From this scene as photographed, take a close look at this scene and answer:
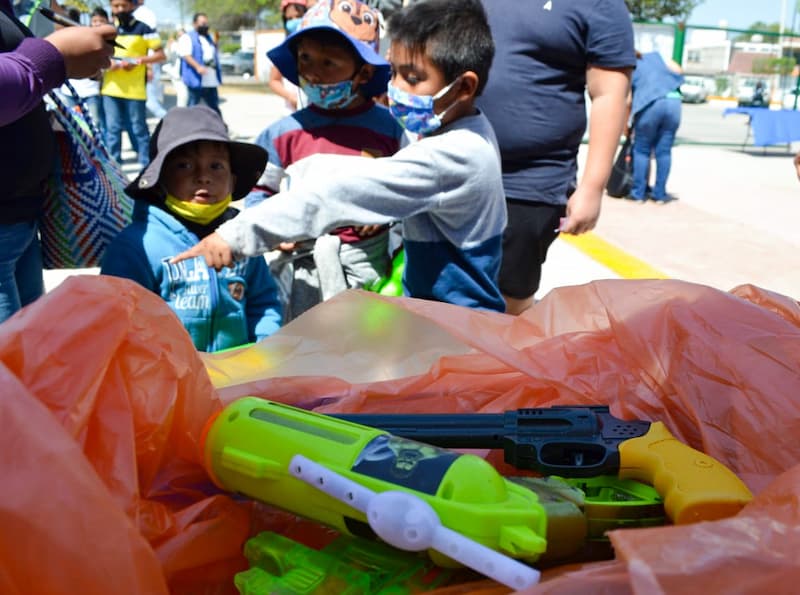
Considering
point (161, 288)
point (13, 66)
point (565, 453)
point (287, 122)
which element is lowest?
point (161, 288)

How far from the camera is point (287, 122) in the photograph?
2.60 metres

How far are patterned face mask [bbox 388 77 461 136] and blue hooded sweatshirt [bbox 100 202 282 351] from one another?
0.54m

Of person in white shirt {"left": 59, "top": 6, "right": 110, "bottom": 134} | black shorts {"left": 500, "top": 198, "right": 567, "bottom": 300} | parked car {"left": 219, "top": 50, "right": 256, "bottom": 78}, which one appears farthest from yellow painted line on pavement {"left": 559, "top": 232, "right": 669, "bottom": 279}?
parked car {"left": 219, "top": 50, "right": 256, "bottom": 78}

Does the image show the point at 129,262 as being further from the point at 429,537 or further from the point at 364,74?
the point at 429,537

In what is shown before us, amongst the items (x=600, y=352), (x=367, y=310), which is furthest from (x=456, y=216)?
(x=600, y=352)

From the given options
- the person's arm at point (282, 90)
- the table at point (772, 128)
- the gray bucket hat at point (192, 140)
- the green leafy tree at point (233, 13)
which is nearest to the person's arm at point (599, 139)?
the gray bucket hat at point (192, 140)

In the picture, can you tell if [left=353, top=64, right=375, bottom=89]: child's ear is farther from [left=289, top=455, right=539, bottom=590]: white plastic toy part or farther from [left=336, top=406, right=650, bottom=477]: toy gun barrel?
[left=289, top=455, right=539, bottom=590]: white plastic toy part

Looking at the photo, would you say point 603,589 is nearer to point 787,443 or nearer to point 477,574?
point 477,574

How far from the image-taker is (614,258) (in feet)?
18.1

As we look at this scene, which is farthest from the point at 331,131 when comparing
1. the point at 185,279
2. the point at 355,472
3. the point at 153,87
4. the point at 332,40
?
the point at 153,87

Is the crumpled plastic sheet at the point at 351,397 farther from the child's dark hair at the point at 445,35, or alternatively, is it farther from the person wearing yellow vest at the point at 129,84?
the person wearing yellow vest at the point at 129,84

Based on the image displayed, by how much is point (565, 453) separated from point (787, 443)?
302 mm

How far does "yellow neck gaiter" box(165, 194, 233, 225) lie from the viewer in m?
2.15

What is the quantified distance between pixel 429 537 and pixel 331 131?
186 centimetres
